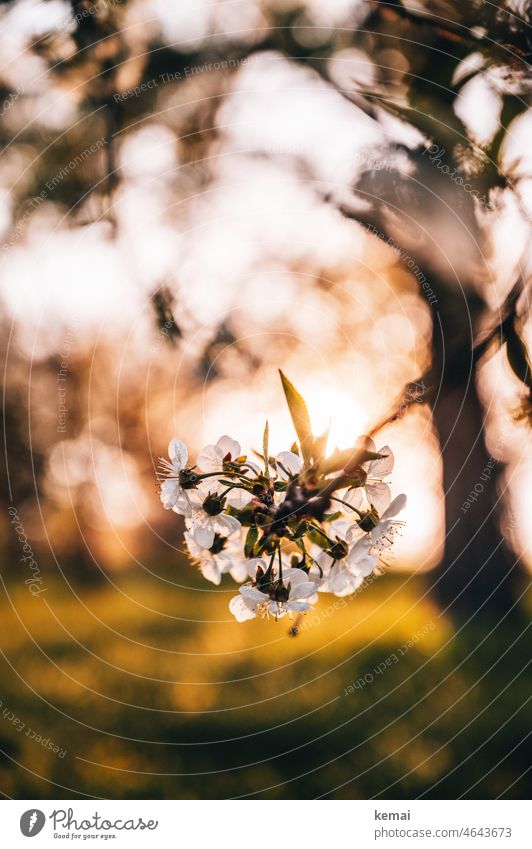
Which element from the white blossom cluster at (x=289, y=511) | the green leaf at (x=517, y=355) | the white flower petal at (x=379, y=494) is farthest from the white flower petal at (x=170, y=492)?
the green leaf at (x=517, y=355)

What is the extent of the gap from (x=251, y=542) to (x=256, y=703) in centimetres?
159

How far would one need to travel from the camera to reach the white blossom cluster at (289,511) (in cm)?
74

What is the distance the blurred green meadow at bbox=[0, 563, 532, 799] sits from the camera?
180 cm

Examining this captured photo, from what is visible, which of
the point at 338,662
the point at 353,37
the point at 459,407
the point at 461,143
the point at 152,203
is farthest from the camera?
the point at 459,407

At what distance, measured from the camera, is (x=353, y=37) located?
1969mm

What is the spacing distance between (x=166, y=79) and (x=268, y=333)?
886 millimetres

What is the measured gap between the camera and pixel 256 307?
7.07ft

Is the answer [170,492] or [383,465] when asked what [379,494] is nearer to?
[383,465]

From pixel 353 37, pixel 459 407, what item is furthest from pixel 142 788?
pixel 353 37

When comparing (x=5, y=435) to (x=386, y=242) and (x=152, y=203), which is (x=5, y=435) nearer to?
(x=152, y=203)

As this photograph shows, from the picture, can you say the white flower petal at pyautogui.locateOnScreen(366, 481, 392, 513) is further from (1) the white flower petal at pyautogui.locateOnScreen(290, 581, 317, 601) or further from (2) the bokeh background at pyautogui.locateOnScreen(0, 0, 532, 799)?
(2) the bokeh background at pyautogui.locateOnScreen(0, 0, 532, 799)

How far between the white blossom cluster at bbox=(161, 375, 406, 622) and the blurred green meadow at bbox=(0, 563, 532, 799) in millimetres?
1170

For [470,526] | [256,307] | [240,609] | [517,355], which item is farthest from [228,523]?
[470,526]

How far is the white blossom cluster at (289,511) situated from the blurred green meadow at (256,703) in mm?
1170
